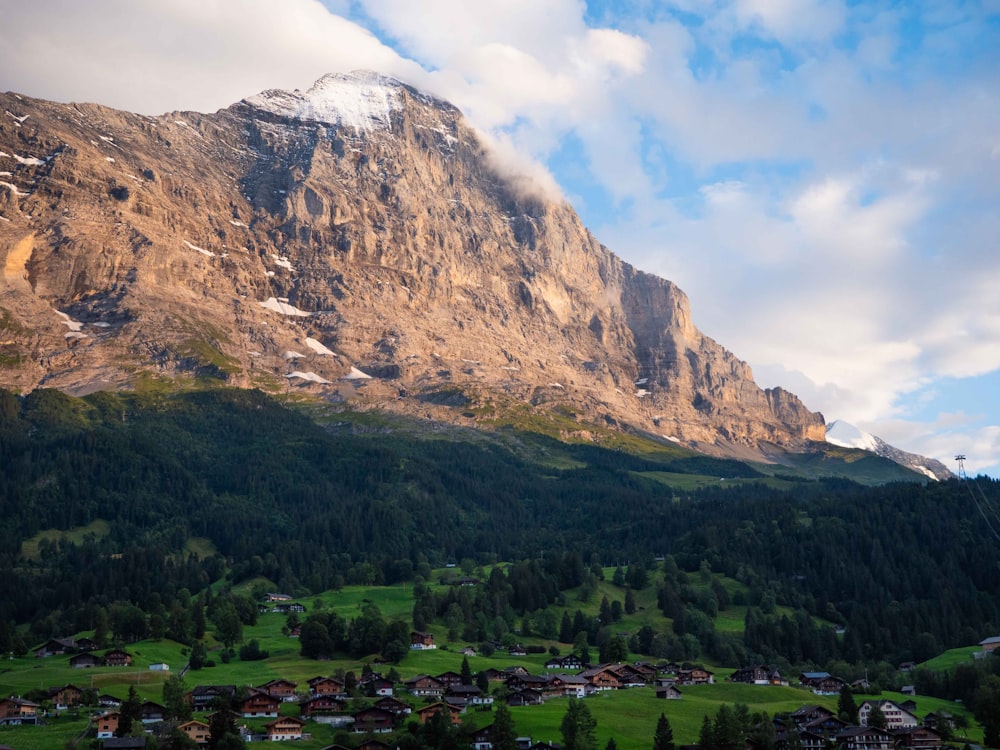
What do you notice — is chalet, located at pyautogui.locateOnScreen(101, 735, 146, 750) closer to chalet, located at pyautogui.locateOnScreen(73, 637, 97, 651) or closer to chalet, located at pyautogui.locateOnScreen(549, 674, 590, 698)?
chalet, located at pyautogui.locateOnScreen(549, 674, 590, 698)

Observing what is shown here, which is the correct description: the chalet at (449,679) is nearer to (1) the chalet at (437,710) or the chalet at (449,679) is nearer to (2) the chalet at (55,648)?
(1) the chalet at (437,710)

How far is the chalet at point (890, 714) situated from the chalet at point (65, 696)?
91068 millimetres

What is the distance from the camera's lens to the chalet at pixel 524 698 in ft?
431

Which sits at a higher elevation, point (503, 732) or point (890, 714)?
point (890, 714)

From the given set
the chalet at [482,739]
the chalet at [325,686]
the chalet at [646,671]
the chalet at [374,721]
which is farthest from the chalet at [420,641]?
the chalet at [482,739]

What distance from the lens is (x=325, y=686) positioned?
134375 millimetres

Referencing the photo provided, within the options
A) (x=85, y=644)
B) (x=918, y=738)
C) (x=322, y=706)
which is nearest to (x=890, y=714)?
(x=918, y=738)

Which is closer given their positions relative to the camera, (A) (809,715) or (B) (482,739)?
(B) (482,739)

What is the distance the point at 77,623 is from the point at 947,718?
450 feet

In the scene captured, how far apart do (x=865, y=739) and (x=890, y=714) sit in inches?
531

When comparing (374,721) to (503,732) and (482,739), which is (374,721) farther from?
(503,732)

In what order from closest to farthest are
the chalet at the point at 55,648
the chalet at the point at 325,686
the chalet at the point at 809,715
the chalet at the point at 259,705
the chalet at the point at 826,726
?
1. the chalet at the point at 826,726
2. the chalet at the point at 259,705
3. the chalet at the point at 809,715
4. the chalet at the point at 325,686
5. the chalet at the point at 55,648

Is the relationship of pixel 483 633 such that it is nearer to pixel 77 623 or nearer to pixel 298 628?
pixel 298 628

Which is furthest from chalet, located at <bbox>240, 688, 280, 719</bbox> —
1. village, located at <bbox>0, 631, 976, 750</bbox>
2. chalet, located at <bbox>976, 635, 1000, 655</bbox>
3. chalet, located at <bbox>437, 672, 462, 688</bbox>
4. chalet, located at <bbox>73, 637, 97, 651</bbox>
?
chalet, located at <bbox>976, 635, 1000, 655</bbox>
